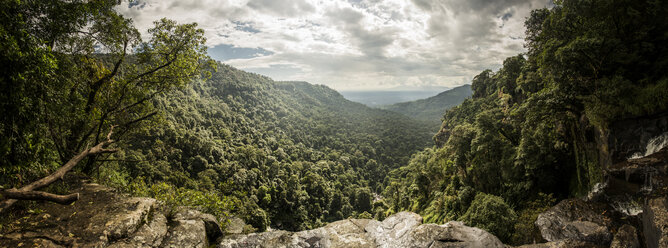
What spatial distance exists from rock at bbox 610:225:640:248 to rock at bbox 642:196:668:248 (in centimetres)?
36

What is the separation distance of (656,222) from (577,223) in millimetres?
3830

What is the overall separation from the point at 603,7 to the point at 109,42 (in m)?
20.2

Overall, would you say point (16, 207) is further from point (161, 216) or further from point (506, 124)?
point (506, 124)

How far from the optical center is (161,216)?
768 centimetres

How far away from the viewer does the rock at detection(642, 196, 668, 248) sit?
5879 mm

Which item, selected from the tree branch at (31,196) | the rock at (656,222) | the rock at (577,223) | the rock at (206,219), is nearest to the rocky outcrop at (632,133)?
the rock at (577,223)

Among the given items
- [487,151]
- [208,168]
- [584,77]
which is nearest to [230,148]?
[208,168]

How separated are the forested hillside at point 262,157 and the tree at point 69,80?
2.10 meters

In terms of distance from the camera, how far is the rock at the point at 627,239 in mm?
7000

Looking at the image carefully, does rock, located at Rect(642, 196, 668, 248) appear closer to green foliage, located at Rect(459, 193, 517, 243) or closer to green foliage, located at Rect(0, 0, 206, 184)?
green foliage, located at Rect(459, 193, 517, 243)

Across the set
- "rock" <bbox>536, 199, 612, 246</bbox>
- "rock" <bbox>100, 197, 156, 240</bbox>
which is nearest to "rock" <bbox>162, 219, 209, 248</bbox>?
"rock" <bbox>100, 197, 156, 240</bbox>

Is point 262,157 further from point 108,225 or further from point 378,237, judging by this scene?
point 108,225

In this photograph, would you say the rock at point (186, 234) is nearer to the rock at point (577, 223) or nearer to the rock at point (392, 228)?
the rock at point (392, 228)

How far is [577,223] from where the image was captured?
9.53m
